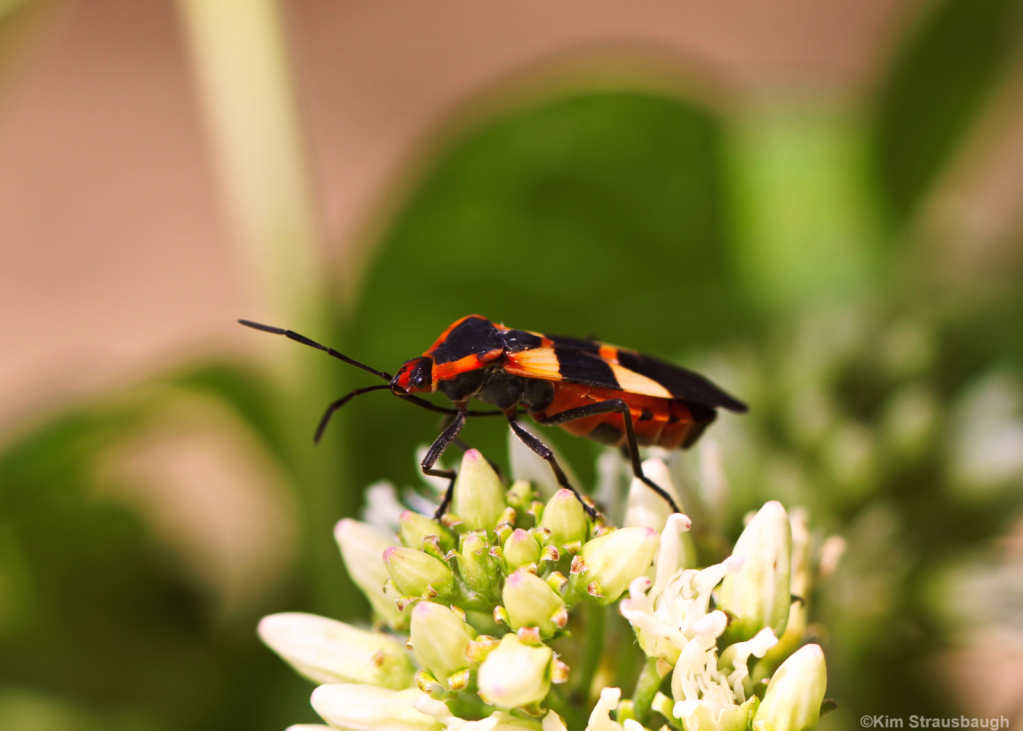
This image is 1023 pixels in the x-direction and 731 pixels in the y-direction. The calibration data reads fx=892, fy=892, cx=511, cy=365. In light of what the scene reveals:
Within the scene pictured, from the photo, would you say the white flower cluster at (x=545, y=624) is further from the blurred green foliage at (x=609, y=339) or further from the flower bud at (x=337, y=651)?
the blurred green foliage at (x=609, y=339)

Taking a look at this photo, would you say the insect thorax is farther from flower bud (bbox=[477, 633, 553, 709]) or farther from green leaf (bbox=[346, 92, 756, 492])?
green leaf (bbox=[346, 92, 756, 492])

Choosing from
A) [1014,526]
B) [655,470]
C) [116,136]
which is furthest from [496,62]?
[655,470]

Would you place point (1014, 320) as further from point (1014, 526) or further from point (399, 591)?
point (399, 591)

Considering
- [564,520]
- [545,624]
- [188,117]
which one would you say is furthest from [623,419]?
[188,117]

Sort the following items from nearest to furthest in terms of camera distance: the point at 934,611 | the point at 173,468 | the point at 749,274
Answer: the point at 934,611, the point at 749,274, the point at 173,468

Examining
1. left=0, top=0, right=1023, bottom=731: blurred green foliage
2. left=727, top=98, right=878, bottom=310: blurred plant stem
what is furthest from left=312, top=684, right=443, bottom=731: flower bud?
left=727, top=98, right=878, bottom=310: blurred plant stem

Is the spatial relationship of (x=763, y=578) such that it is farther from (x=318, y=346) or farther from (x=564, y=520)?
(x=318, y=346)
